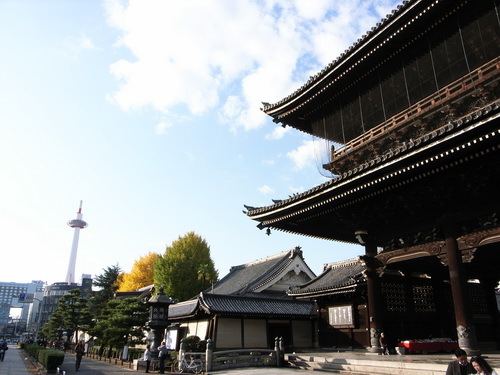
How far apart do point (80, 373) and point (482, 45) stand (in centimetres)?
2419

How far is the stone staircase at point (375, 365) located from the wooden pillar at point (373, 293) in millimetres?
699

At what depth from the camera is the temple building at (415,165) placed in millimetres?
11005

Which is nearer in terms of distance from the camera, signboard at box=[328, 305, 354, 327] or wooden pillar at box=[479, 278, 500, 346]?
wooden pillar at box=[479, 278, 500, 346]

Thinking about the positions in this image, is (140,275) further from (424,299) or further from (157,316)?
(424,299)

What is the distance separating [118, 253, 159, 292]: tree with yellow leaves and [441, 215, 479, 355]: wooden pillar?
192 feet

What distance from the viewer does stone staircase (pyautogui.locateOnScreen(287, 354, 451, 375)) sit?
1132 centimetres

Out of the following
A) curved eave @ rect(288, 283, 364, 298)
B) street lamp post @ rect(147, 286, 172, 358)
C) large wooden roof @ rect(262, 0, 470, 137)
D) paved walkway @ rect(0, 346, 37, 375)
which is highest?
large wooden roof @ rect(262, 0, 470, 137)

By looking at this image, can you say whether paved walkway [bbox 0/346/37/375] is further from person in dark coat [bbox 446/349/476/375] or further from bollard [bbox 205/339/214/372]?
person in dark coat [bbox 446/349/476/375]

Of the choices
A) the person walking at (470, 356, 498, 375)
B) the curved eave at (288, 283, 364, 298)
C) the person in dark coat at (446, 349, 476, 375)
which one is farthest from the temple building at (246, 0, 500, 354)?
the person walking at (470, 356, 498, 375)

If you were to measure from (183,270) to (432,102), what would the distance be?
131ft

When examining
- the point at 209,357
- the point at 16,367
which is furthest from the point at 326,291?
the point at 16,367

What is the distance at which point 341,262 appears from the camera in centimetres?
3136

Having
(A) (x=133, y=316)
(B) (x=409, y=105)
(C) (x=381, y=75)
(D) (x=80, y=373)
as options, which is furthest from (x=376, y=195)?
(A) (x=133, y=316)

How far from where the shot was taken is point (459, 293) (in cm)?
1134
